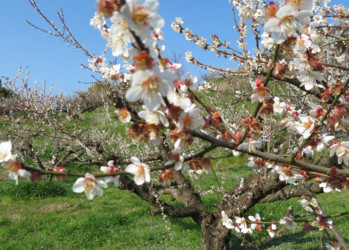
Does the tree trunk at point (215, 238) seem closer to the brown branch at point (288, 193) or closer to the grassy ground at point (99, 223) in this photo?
the grassy ground at point (99, 223)

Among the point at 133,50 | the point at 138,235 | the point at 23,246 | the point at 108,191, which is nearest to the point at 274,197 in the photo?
the point at 138,235

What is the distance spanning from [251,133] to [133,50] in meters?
0.65

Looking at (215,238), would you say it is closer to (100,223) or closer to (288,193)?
(288,193)

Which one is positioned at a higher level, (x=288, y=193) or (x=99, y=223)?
(x=288, y=193)

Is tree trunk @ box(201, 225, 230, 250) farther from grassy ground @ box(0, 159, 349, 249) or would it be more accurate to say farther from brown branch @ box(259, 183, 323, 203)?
brown branch @ box(259, 183, 323, 203)

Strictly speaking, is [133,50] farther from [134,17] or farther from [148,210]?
[148,210]

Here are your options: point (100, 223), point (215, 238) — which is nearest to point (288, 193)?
point (215, 238)

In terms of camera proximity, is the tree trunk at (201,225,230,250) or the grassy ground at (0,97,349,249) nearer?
the tree trunk at (201,225,230,250)

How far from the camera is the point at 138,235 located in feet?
13.9

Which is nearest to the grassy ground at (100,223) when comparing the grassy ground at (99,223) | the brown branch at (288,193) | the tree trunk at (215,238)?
the grassy ground at (99,223)

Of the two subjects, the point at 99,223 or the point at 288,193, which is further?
the point at 99,223

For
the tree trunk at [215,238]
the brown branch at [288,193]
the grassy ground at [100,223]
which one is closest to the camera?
the brown branch at [288,193]

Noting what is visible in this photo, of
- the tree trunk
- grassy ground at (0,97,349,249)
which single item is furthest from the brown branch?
the tree trunk

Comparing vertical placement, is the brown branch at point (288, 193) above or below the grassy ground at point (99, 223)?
above
